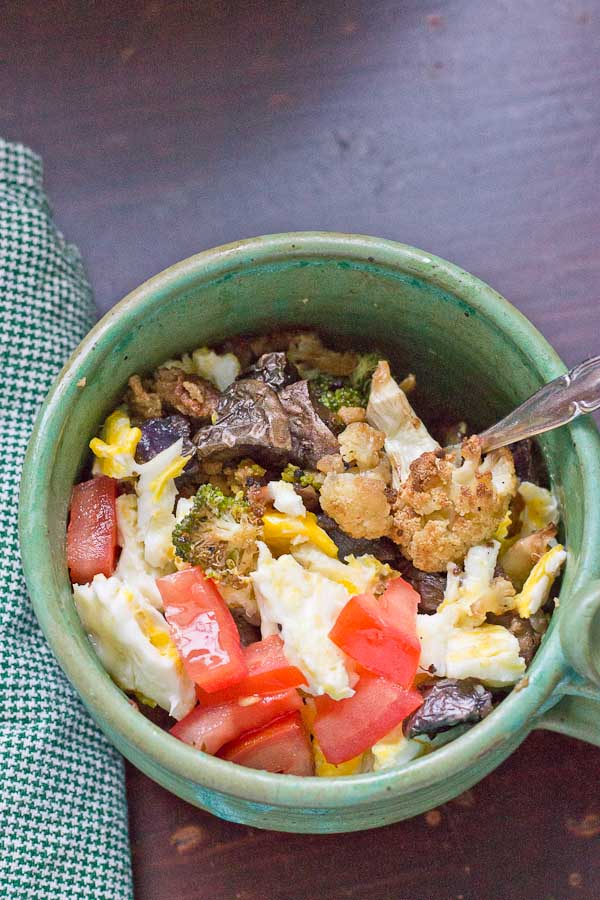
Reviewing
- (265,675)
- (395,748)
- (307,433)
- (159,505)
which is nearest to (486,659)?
(395,748)

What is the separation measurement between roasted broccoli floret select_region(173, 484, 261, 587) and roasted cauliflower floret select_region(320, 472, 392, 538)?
117mm

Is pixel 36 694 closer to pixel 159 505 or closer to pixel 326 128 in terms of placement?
pixel 159 505

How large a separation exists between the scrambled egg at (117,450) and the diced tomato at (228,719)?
38cm

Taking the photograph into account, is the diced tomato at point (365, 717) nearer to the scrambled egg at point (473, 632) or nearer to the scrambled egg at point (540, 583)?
the scrambled egg at point (473, 632)

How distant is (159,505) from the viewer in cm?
159

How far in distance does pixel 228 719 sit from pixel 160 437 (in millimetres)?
429

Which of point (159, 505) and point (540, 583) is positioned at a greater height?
point (159, 505)

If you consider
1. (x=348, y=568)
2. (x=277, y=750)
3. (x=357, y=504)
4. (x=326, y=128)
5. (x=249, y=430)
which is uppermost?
(x=326, y=128)

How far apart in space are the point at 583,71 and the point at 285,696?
4.39ft

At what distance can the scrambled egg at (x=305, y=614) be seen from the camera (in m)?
1.48

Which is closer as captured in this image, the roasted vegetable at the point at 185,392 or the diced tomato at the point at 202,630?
the diced tomato at the point at 202,630

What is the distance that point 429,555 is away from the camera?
5.07 feet

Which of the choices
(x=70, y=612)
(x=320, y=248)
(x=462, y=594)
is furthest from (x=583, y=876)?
(x=320, y=248)

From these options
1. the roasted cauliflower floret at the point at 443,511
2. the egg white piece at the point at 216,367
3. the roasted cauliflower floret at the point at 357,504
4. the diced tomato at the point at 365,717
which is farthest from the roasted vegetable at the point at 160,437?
the diced tomato at the point at 365,717
